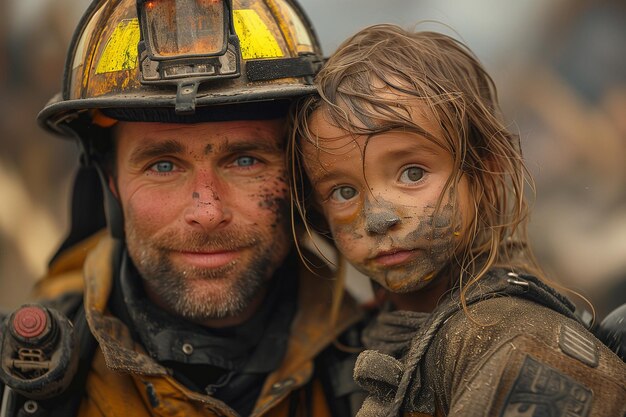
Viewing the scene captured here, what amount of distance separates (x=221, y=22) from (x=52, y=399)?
4.31 feet

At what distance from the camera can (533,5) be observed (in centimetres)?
791

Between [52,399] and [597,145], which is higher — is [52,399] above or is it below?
above

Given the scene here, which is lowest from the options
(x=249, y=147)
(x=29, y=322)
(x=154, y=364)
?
(x=154, y=364)

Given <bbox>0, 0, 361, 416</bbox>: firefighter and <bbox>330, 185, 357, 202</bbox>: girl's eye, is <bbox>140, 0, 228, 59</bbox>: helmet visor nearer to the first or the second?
<bbox>0, 0, 361, 416</bbox>: firefighter

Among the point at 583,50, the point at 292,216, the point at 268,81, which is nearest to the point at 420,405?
the point at 292,216

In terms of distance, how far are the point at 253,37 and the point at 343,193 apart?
0.63 meters

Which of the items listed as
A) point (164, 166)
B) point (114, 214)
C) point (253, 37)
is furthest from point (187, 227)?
point (253, 37)

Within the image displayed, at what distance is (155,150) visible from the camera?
9.61 feet

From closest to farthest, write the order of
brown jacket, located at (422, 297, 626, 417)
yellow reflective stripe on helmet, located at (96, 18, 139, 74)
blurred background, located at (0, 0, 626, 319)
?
brown jacket, located at (422, 297, 626, 417)
yellow reflective stripe on helmet, located at (96, 18, 139, 74)
blurred background, located at (0, 0, 626, 319)

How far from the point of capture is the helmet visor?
9.03ft

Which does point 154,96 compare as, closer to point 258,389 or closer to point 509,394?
point 258,389

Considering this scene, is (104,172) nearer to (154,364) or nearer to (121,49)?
(121,49)

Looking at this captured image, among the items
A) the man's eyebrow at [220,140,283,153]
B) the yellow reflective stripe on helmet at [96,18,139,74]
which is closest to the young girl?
the man's eyebrow at [220,140,283,153]

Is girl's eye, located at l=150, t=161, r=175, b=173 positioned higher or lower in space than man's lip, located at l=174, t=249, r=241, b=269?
A: higher
